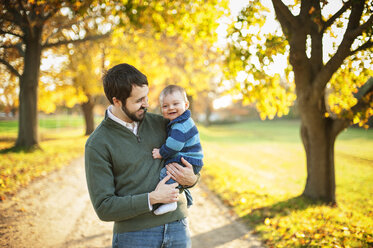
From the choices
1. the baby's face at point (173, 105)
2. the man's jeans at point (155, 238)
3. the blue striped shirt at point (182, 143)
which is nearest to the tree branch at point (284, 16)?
the baby's face at point (173, 105)

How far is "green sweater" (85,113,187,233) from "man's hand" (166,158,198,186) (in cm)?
12

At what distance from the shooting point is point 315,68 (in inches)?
208

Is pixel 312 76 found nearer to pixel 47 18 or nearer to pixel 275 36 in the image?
pixel 275 36

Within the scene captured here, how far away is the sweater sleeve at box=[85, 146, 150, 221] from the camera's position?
1814 millimetres

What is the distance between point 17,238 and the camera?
395 centimetres

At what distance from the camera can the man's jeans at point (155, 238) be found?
78.2 inches

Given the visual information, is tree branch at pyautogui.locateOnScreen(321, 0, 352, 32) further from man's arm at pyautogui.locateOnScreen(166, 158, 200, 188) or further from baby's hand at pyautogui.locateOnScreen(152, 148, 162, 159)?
baby's hand at pyautogui.locateOnScreen(152, 148, 162, 159)

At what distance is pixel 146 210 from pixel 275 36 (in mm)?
3790

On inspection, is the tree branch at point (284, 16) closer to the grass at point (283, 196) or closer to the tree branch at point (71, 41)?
the grass at point (283, 196)

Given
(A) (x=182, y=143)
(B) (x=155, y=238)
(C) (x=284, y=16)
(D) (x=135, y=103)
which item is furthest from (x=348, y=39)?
(B) (x=155, y=238)

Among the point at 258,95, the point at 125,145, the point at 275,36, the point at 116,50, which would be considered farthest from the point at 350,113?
the point at 116,50

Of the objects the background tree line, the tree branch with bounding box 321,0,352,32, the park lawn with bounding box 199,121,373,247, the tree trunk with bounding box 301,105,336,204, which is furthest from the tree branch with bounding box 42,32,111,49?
the tree trunk with bounding box 301,105,336,204

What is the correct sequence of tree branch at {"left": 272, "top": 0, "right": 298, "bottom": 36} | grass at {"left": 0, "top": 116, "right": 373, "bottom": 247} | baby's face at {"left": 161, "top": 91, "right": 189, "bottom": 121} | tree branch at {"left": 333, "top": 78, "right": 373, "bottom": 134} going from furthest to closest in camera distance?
tree branch at {"left": 333, "top": 78, "right": 373, "bottom": 134} → tree branch at {"left": 272, "top": 0, "right": 298, "bottom": 36} → grass at {"left": 0, "top": 116, "right": 373, "bottom": 247} → baby's face at {"left": 161, "top": 91, "right": 189, "bottom": 121}

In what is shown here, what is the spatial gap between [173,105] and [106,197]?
1.31m
